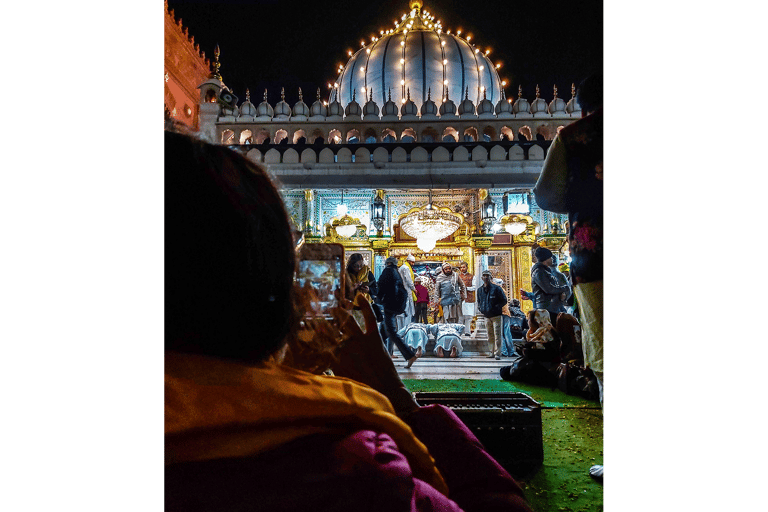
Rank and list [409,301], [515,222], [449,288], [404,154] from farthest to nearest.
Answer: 1. [449,288]
2. [409,301]
3. [515,222]
4. [404,154]

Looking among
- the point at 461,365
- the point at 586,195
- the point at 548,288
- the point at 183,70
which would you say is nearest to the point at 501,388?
the point at 461,365

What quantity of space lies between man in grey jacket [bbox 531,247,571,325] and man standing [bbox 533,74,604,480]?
3471 mm

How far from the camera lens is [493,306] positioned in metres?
5.62

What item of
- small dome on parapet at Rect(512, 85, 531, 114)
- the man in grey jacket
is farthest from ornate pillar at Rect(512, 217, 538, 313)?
the man in grey jacket

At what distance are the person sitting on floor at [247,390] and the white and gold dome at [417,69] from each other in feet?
34.0

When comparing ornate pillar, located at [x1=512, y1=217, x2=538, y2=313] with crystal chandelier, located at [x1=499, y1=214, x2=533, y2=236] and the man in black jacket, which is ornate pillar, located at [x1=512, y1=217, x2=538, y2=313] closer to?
crystal chandelier, located at [x1=499, y1=214, x2=533, y2=236]

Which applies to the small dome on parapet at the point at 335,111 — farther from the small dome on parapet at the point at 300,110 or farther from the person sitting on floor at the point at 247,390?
the person sitting on floor at the point at 247,390

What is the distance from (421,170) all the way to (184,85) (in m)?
8.07

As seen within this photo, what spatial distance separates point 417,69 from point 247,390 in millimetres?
11186

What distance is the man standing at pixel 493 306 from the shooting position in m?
5.60

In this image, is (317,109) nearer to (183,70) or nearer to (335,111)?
(335,111)

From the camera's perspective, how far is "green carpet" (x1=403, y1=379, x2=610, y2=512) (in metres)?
1.42

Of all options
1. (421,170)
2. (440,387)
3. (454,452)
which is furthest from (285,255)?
(421,170)

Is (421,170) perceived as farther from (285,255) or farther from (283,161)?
(285,255)
